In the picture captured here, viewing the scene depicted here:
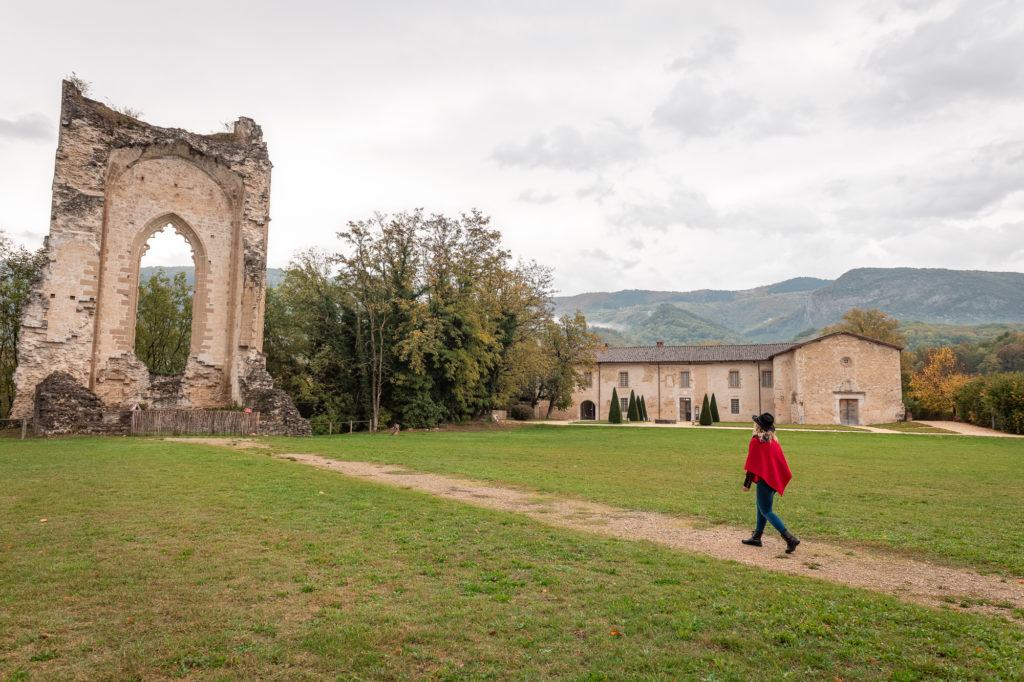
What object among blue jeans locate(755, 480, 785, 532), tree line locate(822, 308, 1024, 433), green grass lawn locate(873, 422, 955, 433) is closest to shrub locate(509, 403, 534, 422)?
green grass lawn locate(873, 422, 955, 433)

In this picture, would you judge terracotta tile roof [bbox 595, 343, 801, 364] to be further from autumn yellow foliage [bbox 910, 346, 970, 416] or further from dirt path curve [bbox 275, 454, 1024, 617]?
dirt path curve [bbox 275, 454, 1024, 617]

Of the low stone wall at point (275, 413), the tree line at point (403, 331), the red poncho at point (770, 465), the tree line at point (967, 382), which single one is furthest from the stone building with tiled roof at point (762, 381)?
the red poncho at point (770, 465)

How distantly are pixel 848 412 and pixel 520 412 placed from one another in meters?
26.1

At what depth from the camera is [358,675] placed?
3.79m

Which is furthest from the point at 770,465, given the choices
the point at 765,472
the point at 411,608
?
the point at 411,608

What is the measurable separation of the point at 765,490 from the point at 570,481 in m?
6.10

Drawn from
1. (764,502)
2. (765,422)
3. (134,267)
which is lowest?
(764,502)

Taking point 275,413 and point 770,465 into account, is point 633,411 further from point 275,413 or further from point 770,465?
point 770,465

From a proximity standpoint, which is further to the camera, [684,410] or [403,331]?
[684,410]

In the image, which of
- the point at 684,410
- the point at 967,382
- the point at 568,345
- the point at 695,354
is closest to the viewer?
the point at 967,382

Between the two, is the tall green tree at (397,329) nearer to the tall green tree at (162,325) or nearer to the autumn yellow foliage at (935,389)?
the tall green tree at (162,325)

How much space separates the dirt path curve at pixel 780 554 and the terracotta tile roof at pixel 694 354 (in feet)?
137

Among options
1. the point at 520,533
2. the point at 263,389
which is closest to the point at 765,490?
the point at 520,533

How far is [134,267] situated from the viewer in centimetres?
2641
